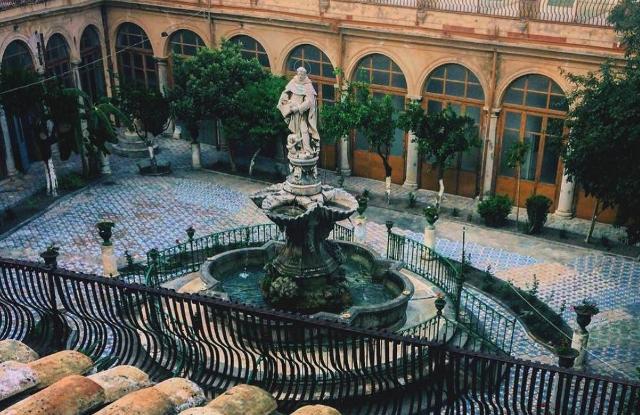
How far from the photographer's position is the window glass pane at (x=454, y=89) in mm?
21141

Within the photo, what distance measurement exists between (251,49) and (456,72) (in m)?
6.86

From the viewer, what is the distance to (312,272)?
42.2 ft

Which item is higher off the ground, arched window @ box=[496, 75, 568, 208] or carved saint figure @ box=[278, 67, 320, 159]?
carved saint figure @ box=[278, 67, 320, 159]

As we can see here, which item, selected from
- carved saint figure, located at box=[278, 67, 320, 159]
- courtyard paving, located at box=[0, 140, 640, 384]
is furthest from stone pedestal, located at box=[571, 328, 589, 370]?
carved saint figure, located at box=[278, 67, 320, 159]

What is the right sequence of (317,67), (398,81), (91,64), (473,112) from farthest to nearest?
(91,64) → (317,67) → (398,81) → (473,112)

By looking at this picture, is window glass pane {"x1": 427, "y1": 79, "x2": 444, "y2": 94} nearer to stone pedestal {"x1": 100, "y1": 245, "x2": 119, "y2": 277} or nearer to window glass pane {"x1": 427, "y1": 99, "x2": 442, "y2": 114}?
window glass pane {"x1": 427, "y1": 99, "x2": 442, "y2": 114}

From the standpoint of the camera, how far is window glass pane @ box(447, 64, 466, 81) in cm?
2094

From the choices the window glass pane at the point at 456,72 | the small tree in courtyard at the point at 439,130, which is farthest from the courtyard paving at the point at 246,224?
the window glass pane at the point at 456,72

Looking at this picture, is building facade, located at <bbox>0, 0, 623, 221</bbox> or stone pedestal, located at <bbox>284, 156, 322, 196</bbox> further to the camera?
building facade, located at <bbox>0, 0, 623, 221</bbox>

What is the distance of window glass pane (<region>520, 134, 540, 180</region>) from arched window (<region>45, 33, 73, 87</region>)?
47.7ft

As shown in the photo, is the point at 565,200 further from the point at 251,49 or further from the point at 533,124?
the point at 251,49

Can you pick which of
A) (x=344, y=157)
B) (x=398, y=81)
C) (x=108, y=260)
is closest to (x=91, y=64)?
(x=344, y=157)

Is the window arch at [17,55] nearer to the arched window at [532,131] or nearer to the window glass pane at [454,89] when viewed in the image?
the window glass pane at [454,89]

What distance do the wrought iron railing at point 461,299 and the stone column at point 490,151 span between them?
4.63m
